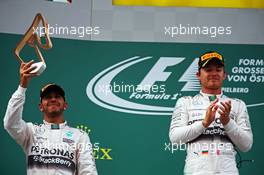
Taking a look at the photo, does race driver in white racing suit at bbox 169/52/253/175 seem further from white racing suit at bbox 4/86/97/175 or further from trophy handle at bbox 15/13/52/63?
trophy handle at bbox 15/13/52/63

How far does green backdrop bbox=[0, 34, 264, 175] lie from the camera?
17.5 ft

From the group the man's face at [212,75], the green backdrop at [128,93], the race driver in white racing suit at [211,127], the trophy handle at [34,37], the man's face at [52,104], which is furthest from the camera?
the green backdrop at [128,93]

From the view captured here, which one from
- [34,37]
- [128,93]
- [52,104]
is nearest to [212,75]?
[52,104]

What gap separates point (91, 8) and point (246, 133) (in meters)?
2.39

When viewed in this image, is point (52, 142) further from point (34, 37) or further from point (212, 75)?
point (34, 37)

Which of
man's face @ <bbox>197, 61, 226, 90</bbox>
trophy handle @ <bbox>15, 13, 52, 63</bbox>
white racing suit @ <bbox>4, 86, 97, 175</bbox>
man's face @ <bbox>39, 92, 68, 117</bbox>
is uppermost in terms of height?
trophy handle @ <bbox>15, 13, 52, 63</bbox>

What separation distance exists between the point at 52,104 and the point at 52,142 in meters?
0.24

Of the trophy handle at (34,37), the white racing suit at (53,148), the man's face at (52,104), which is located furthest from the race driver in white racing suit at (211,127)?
the trophy handle at (34,37)

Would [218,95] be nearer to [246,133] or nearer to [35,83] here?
[246,133]

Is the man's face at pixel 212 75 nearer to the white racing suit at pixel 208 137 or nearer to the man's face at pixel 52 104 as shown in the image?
the white racing suit at pixel 208 137

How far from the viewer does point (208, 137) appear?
358 centimetres

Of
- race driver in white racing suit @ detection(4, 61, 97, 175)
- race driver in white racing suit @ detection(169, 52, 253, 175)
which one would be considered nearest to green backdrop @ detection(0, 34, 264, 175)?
race driver in white racing suit @ detection(4, 61, 97, 175)

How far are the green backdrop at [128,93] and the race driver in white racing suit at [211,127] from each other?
1.69 meters

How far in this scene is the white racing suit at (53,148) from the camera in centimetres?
366
